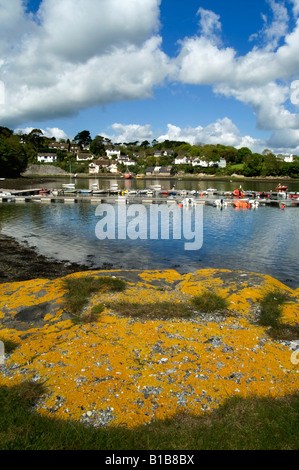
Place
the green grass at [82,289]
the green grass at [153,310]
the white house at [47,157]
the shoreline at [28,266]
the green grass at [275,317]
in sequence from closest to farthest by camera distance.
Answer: the green grass at [275,317], the green grass at [153,310], the green grass at [82,289], the shoreline at [28,266], the white house at [47,157]

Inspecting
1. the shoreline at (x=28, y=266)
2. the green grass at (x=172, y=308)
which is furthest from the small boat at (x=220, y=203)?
the green grass at (x=172, y=308)

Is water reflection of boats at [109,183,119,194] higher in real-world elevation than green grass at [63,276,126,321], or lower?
higher

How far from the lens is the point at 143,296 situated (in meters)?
14.6

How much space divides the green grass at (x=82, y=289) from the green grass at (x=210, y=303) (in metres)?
4.28

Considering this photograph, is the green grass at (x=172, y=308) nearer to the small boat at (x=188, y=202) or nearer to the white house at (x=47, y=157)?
the small boat at (x=188, y=202)

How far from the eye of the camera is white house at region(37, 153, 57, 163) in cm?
19375

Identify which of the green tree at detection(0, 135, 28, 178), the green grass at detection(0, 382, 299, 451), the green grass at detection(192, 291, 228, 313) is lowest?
the green grass at detection(0, 382, 299, 451)

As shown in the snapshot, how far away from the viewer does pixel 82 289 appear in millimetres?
14773

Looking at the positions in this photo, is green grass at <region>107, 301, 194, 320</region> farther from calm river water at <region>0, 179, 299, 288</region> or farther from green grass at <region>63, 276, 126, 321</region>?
calm river water at <region>0, 179, 299, 288</region>

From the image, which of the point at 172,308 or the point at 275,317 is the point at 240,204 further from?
the point at 172,308

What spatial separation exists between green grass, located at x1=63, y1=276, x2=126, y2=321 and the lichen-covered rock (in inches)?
16.0

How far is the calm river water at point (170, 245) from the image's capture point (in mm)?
24078

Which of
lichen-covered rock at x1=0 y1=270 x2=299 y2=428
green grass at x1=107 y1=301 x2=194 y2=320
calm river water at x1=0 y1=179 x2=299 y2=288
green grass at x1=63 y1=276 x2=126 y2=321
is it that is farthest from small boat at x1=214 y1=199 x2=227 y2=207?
green grass at x1=107 y1=301 x2=194 y2=320

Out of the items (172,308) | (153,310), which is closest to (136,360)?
(153,310)
